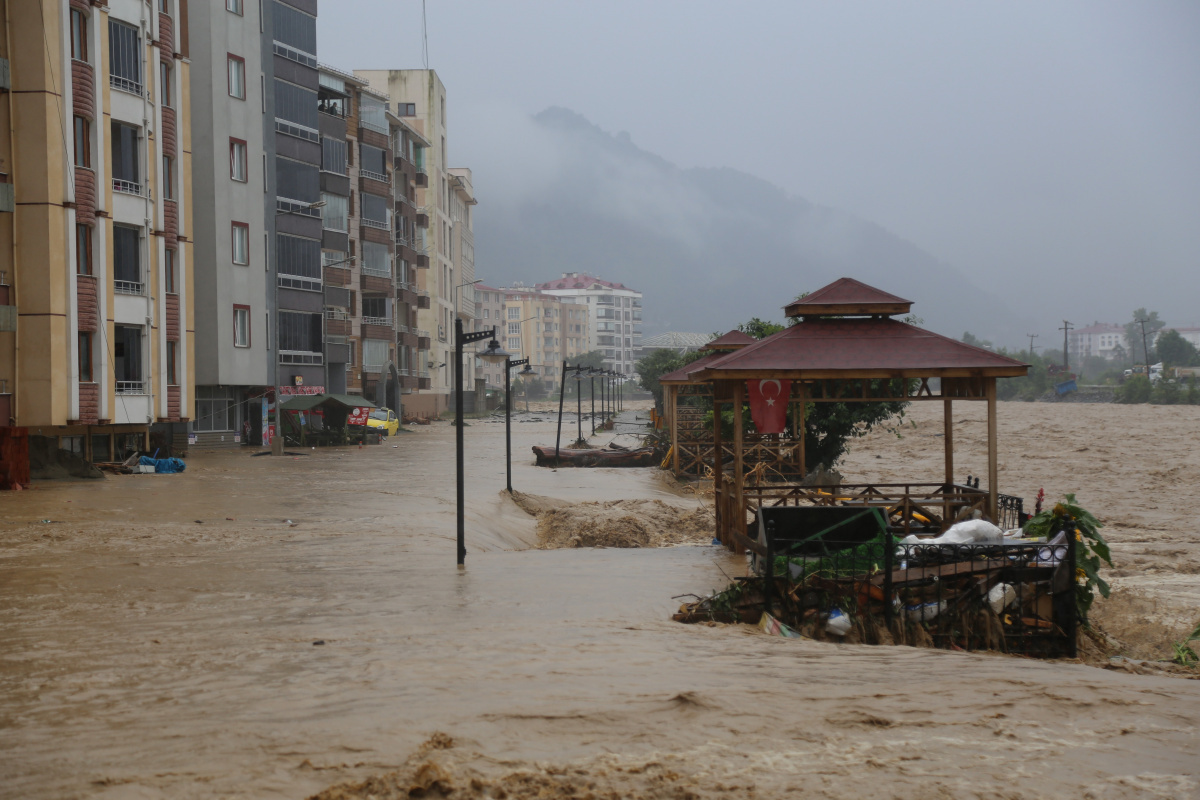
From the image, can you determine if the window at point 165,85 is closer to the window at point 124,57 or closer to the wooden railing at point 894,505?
the window at point 124,57

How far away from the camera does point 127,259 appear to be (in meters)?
28.8

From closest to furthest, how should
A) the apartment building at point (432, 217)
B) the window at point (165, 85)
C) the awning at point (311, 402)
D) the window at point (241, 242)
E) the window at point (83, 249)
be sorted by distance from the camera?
1. the window at point (83, 249)
2. the window at point (165, 85)
3. the window at point (241, 242)
4. the awning at point (311, 402)
5. the apartment building at point (432, 217)

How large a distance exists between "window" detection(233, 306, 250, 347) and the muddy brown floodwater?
24028 millimetres

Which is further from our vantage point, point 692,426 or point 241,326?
point 241,326

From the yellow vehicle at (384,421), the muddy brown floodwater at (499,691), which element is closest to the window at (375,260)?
the yellow vehicle at (384,421)

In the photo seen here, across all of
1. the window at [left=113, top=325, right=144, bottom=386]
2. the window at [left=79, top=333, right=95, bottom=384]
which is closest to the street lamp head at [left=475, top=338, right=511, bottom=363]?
the window at [left=79, top=333, right=95, bottom=384]

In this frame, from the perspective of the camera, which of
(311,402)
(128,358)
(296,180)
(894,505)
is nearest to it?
(894,505)

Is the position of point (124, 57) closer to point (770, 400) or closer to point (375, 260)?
point (770, 400)

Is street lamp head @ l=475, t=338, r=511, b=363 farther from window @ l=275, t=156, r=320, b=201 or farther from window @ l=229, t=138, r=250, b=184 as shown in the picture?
window @ l=275, t=156, r=320, b=201

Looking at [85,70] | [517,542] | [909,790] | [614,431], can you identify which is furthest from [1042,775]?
[614,431]

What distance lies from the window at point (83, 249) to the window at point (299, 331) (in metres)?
18.5

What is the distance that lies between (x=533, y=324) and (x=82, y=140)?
493 ft

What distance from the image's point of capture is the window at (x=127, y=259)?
2834cm

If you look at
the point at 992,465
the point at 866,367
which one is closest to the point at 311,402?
the point at 866,367
